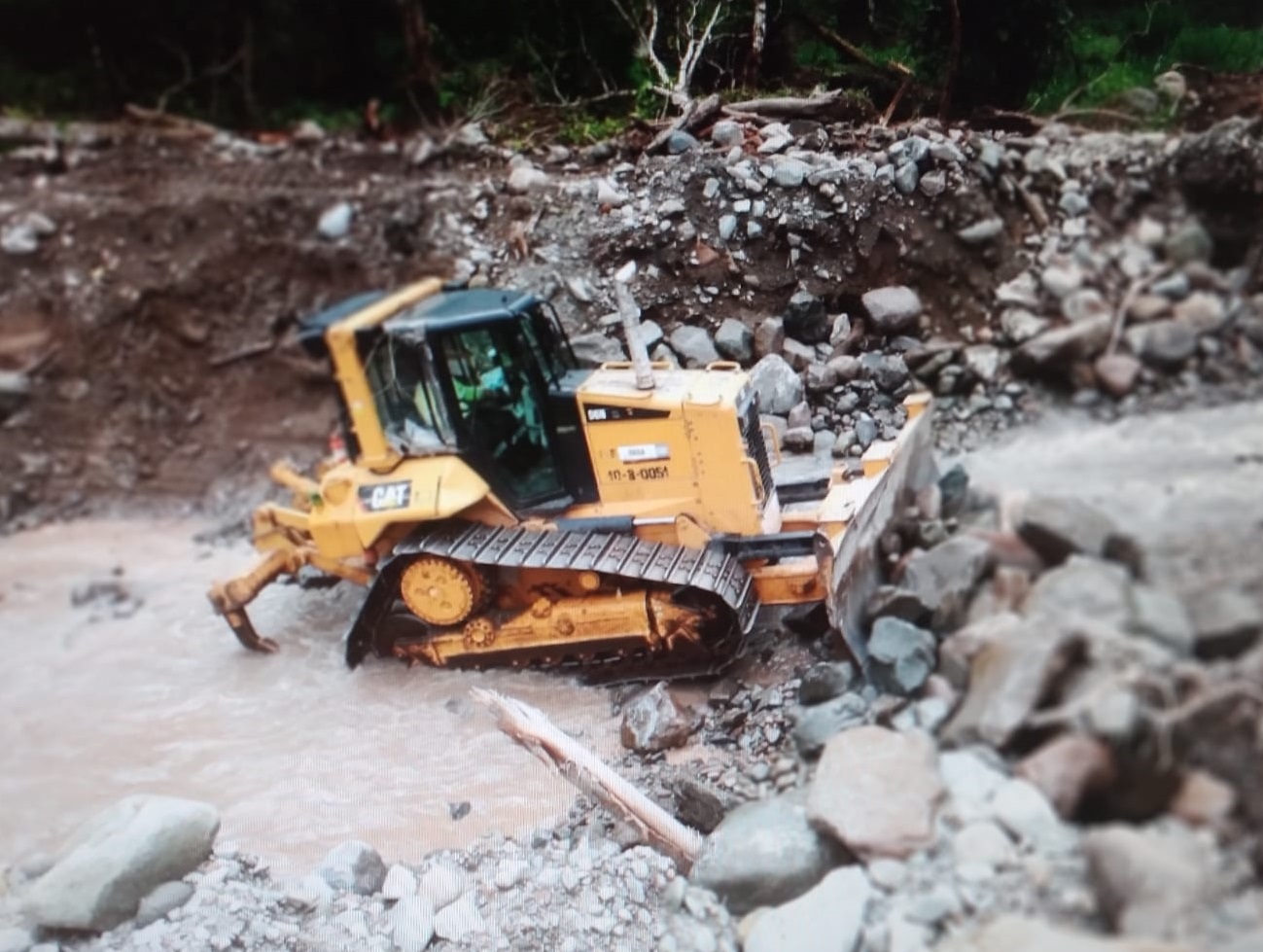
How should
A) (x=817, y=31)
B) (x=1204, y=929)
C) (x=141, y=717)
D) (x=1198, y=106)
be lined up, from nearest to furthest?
(x=1204, y=929)
(x=1198, y=106)
(x=817, y=31)
(x=141, y=717)

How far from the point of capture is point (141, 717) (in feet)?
11.2

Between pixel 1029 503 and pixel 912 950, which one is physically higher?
pixel 1029 503

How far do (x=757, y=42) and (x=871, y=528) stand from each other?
3.38ft

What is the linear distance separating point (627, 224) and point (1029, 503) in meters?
1.13

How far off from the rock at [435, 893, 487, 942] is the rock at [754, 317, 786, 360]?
1.37 meters

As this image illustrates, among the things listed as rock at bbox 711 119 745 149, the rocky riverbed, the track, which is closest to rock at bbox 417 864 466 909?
the rocky riverbed

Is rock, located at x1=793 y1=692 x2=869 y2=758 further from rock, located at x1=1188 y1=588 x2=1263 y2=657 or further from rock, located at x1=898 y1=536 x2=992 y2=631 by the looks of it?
rock, located at x1=1188 y1=588 x2=1263 y2=657

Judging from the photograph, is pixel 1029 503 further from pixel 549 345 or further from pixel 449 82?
pixel 449 82

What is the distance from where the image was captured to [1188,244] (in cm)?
178

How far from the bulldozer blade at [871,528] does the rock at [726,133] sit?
2.23 feet

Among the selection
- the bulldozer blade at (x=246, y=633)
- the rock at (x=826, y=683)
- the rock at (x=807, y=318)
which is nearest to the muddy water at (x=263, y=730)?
the bulldozer blade at (x=246, y=633)

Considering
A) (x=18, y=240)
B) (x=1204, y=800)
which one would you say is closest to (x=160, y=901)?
(x=1204, y=800)

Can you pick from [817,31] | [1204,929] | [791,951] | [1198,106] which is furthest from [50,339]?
[1204,929]

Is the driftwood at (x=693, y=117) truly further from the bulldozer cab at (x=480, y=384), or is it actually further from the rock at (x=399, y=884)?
the rock at (x=399, y=884)
